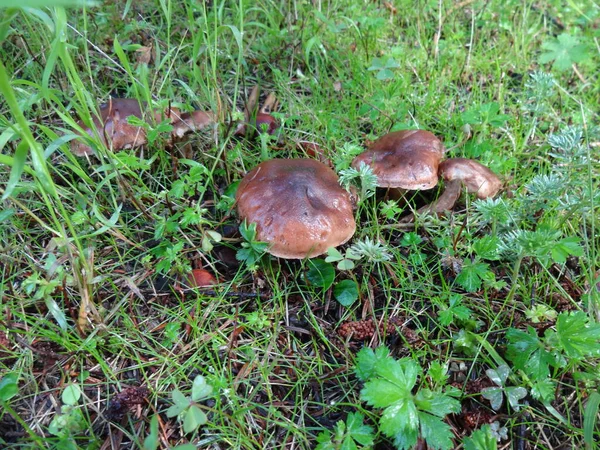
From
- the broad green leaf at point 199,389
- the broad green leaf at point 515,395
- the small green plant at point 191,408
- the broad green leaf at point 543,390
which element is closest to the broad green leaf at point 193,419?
the small green plant at point 191,408

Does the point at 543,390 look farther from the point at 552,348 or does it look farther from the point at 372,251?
the point at 372,251

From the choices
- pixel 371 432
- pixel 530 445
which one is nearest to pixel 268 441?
pixel 371 432

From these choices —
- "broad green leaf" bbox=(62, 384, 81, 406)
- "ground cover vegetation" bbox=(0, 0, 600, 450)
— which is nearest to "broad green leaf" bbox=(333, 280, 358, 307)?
"ground cover vegetation" bbox=(0, 0, 600, 450)

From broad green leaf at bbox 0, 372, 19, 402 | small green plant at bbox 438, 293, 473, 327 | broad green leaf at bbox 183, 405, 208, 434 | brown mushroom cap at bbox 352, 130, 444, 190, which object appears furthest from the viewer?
brown mushroom cap at bbox 352, 130, 444, 190

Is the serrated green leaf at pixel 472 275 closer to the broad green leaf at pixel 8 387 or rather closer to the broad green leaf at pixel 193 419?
the broad green leaf at pixel 193 419

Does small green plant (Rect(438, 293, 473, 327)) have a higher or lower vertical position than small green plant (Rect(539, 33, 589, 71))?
lower

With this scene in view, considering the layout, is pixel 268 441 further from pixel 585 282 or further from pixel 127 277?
pixel 585 282

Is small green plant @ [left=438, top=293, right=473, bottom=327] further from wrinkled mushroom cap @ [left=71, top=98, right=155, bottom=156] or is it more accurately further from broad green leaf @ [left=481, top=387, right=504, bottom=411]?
wrinkled mushroom cap @ [left=71, top=98, right=155, bottom=156]

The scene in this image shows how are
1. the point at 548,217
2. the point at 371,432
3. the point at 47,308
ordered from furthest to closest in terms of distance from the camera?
the point at 548,217, the point at 47,308, the point at 371,432
